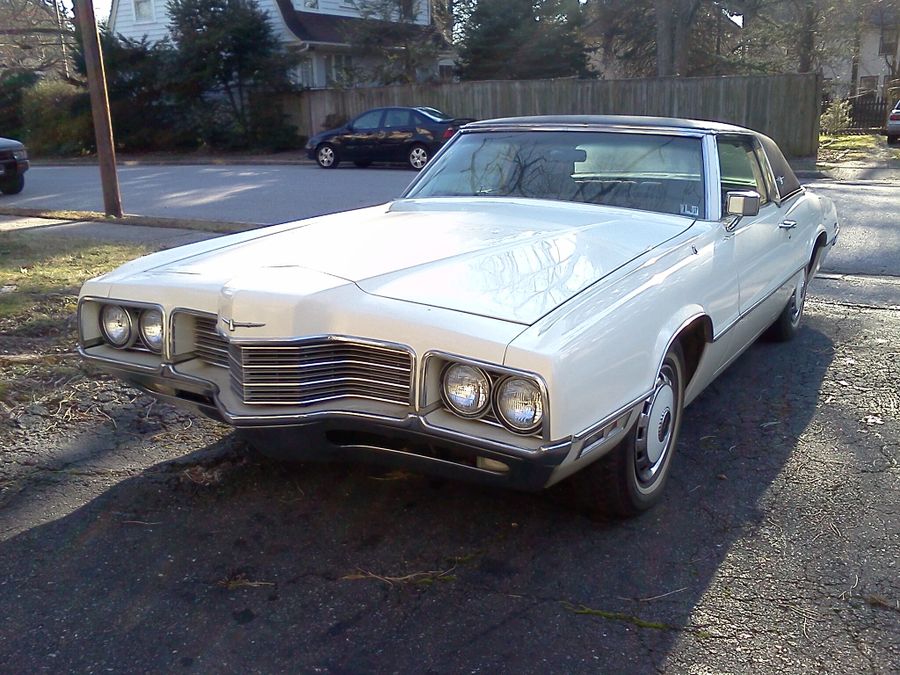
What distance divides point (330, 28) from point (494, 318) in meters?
31.2

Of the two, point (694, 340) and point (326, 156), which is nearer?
point (694, 340)

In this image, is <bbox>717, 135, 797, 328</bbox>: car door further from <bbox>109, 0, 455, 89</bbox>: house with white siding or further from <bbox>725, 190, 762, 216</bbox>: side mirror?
<bbox>109, 0, 455, 89</bbox>: house with white siding

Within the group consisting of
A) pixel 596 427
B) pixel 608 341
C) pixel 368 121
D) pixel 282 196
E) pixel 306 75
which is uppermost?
pixel 306 75

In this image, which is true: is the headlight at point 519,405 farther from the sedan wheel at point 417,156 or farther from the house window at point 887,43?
the house window at point 887,43

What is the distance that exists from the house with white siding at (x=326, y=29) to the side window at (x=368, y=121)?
8685 millimetres

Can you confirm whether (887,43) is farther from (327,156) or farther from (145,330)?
(145,330)

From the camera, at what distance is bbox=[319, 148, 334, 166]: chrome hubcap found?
70.7 feet

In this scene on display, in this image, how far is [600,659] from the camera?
8.81 ft

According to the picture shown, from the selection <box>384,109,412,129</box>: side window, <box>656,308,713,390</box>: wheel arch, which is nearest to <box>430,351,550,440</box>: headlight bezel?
<box>656,308,713,390</box>: wheel arch

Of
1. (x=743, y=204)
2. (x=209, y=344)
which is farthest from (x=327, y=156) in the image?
(x=209, y=344)

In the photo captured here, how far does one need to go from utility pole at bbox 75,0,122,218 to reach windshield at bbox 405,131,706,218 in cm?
781

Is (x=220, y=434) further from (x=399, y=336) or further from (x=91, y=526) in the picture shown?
(x=399, y=336)

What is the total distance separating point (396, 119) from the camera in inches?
809

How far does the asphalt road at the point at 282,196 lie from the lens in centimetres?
962
